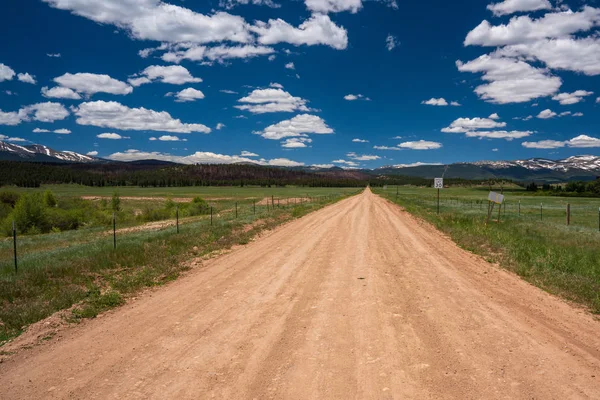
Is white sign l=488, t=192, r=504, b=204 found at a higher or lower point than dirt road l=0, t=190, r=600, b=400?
higher

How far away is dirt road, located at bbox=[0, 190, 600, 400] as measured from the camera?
4.79 meters

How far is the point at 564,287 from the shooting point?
380 inches

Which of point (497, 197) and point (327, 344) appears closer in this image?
point (327, 344)

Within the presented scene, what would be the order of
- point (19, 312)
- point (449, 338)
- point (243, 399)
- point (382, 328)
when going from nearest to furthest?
point (243, 399) < point (449, 338) < point (382, 328) < point (19, 312)

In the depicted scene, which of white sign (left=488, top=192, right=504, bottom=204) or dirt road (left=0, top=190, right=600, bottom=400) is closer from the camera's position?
dirt road (left=0, top=190, right=600, bottom=400)

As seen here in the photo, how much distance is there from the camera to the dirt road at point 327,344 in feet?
15.7

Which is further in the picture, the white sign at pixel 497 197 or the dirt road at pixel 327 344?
the white sign at pixel 497 197

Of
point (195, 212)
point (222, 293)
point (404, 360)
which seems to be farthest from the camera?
point (195, 212)

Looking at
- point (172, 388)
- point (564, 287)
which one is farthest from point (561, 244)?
point (172, 388)

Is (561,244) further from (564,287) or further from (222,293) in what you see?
(222,293)

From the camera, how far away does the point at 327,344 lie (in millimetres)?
6031

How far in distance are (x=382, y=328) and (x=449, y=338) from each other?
3.62 ft

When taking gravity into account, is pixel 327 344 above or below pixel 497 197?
below

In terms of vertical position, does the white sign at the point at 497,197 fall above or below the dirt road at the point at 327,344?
above
